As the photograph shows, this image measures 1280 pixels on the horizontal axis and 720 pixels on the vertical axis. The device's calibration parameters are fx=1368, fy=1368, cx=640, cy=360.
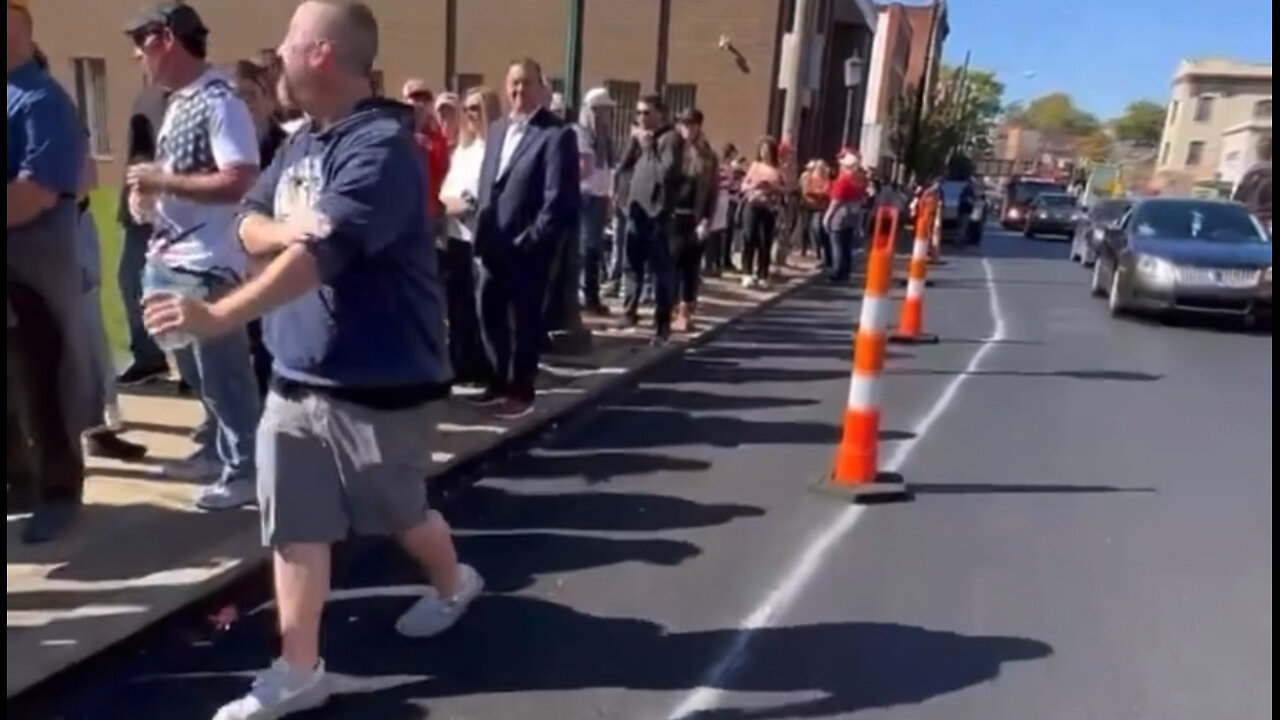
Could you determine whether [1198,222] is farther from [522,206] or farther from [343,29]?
[343,29]

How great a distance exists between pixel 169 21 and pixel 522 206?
2435 millimetres

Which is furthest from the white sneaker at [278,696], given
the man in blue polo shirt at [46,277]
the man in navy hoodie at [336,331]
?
the man in blue polo shirt at [46,277]

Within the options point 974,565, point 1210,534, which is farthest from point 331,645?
point 1210,534

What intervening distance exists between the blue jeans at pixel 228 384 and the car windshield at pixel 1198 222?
13100 millimetres

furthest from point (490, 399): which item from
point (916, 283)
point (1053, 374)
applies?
point (916, 283)

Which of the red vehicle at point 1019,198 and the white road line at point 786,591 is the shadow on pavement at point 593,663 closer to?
the white road line at point 786,591

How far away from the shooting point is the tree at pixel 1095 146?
5531 inches

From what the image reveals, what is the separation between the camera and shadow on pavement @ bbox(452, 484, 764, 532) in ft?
19.8

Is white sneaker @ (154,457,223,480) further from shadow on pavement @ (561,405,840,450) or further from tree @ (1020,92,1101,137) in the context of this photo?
tree @ (1020,92,1101,137)

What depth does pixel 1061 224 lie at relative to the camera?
4222 centimetres

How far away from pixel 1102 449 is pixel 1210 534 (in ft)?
5.98

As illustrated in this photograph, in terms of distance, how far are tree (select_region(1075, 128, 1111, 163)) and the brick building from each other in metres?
113

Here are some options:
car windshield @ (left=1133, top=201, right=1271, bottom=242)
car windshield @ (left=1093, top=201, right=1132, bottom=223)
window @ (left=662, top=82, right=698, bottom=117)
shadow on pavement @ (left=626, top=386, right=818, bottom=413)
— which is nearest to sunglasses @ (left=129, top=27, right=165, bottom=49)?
shadow on pavement @ (left=626, top=386, right=818, bottom=413)

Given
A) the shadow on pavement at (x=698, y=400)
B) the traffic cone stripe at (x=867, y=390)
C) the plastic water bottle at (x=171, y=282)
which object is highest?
the plastic water bottle at (x=171, y=282)
